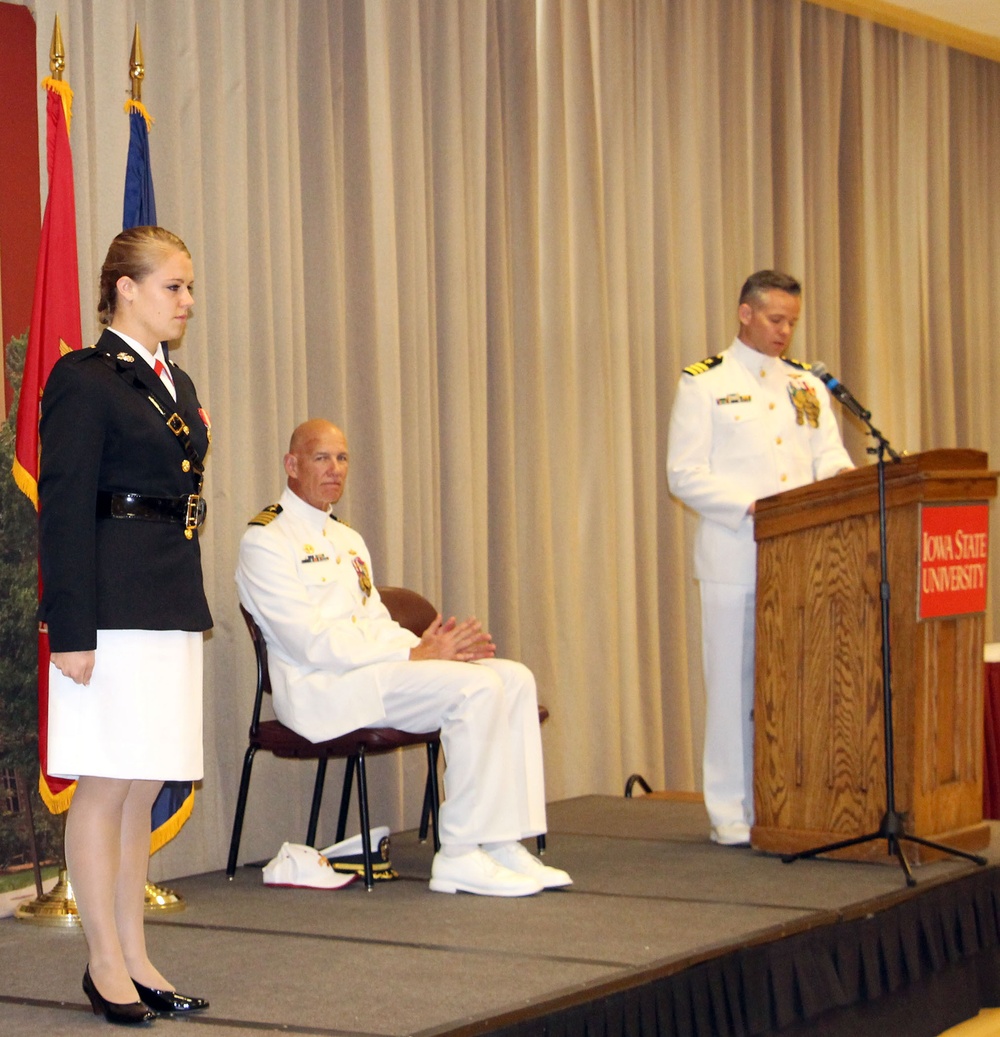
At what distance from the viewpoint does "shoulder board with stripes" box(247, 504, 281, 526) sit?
4.23 metres

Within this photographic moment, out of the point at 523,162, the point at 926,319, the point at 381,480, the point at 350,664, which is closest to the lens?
the point at 350,664

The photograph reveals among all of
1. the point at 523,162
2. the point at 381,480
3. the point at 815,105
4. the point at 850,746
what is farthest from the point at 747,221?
the point at 850,746

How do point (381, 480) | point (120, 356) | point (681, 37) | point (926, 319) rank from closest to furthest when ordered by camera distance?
point (120, 356)
point (381, 480)
point (681, 37)
point (926, 319)

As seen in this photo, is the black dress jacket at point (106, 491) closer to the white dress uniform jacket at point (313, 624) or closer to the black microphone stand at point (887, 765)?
the white dress uniform jacket at point (313, 624)

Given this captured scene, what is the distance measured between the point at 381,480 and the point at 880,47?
3.85 metres

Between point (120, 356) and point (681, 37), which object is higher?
point (681, 37)

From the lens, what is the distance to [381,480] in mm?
4988

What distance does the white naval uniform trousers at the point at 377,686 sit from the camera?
3.95 m

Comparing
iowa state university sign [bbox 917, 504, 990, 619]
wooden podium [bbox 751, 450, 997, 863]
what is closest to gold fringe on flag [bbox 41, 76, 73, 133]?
wooden podium [bbox 751, 450, 997, 863]

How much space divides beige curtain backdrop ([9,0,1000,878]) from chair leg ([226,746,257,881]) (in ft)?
0.52

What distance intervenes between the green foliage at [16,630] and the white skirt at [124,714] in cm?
132

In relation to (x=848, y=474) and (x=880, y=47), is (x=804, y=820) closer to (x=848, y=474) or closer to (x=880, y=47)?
(x=848, y=474)

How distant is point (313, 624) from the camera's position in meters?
4.11

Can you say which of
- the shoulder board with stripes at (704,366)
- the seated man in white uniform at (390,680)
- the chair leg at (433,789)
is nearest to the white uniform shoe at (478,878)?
the seated man in white uniform at (390,680)
